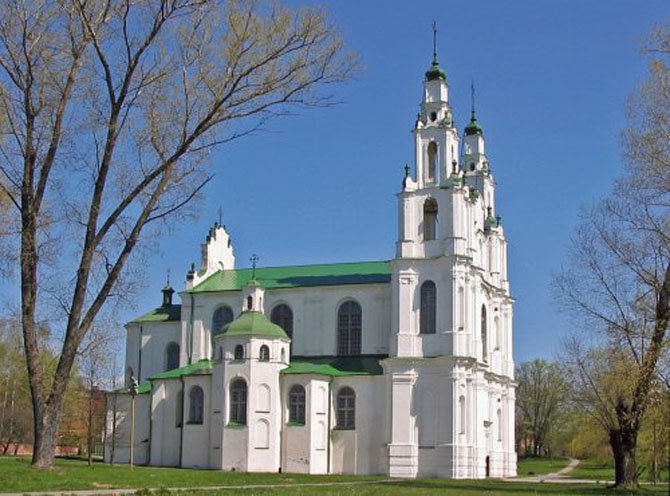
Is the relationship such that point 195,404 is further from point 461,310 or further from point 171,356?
point 461,310

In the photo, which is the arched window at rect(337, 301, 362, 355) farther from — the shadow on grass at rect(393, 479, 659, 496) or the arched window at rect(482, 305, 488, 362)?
the shadow on grass at rect(393, 479, 659, 496)

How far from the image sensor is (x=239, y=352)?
175 feet

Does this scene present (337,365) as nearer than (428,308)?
No

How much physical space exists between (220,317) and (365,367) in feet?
36.3

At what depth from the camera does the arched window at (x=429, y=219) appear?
55156 mm

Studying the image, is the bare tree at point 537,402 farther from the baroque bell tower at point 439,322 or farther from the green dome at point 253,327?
the green dome at point 253,327

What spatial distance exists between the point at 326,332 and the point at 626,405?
2540 centimetres

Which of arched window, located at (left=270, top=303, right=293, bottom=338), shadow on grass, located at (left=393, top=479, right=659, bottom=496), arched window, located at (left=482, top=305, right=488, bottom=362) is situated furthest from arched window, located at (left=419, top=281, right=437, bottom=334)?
shadow on grass, located at (left=393, top=479, right=659, bottom=496)

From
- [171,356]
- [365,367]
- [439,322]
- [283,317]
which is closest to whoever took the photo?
[439,322]

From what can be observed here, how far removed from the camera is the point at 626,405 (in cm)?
3488

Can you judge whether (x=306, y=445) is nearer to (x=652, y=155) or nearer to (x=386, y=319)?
(x=386, y=319)

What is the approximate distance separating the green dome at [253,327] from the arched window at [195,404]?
413 cm

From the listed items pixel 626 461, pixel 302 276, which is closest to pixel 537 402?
pixel 302 276

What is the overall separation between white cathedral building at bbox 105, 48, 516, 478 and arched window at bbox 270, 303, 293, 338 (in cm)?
8
